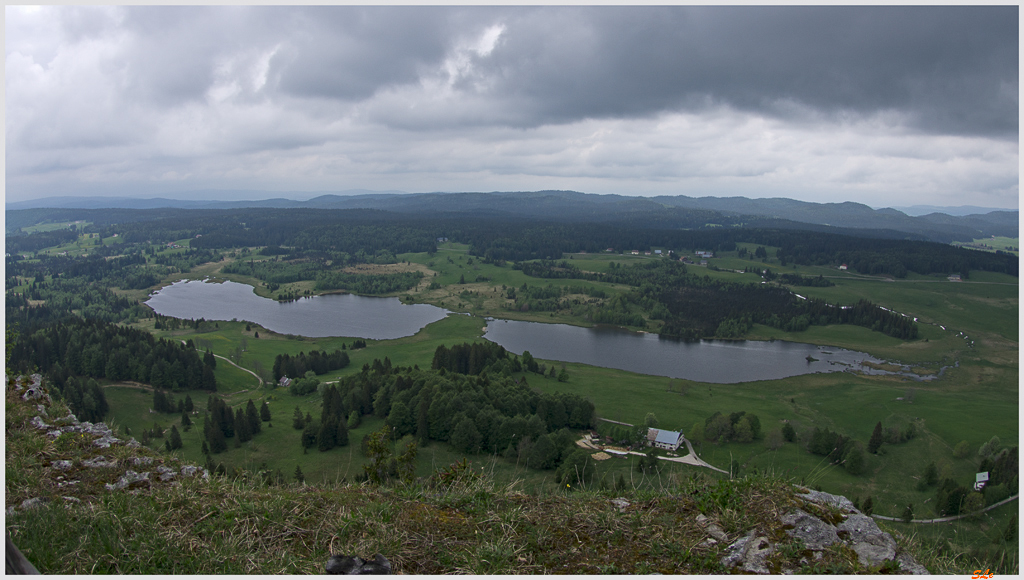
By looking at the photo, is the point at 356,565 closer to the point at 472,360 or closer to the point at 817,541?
the point at 817,541

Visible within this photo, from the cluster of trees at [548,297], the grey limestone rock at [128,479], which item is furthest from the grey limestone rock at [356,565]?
the cluster of trees at [548,297]

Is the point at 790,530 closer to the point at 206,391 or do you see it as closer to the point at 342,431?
the point at 342,431

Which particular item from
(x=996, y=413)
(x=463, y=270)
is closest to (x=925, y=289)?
(x=996, y=413)

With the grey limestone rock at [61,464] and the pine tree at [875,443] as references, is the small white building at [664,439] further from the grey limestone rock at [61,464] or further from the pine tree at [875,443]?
the grey limestone rock at [61,464]

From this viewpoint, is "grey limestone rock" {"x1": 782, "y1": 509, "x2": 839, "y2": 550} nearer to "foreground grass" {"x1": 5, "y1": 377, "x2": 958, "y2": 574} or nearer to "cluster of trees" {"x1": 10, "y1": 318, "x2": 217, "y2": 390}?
"foreground grass" {"x1": 5, "y1": 377, "x2": 958, "y2": 574}

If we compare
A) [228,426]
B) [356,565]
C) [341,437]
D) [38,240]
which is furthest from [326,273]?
[356,565]

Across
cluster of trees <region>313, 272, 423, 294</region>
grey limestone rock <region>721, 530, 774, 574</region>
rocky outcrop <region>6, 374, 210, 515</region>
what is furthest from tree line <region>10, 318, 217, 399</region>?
cluster of trees <region>313, 272, 423, 294</region>
